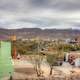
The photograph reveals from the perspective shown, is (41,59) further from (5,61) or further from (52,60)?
(5,61)

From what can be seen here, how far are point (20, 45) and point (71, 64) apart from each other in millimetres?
1274

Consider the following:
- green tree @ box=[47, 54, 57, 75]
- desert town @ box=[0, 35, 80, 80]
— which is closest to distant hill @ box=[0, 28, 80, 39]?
desert town @ box=[0, 35, 80, 80]

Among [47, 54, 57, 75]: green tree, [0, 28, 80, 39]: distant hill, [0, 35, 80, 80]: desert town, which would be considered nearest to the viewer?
[0, 35, 80, 80]: desert town

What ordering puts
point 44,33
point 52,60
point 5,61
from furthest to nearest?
point 44,33 → point 52,60 → point 5,61

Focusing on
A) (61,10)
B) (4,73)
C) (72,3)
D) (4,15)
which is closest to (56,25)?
(61,10)

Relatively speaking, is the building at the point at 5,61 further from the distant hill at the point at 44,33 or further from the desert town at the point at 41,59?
the distant hill at the point at 44,33

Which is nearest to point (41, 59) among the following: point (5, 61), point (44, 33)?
point (44, 33)

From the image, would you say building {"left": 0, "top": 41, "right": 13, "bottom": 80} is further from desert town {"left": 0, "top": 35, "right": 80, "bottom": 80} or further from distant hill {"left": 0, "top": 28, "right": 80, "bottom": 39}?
distant hill {"left": 0, "top": 28, "right": 80, "bottom": 39}

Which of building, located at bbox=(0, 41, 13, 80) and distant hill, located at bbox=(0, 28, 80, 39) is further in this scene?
distant hill, located at bbox=(0, 28, 80, 39)

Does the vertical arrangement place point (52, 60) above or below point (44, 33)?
below

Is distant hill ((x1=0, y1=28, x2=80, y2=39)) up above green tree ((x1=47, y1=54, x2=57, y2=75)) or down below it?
above

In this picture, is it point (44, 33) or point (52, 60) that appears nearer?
point (52, 60)

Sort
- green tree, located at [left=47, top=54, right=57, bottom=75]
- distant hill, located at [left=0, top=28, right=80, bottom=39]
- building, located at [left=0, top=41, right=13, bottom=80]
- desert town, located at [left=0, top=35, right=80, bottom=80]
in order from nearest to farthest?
building, located at [left=0, top=41, right=13, bottom=80], desert town, located at [left=0, top=35, right=80, bottom=80], green tree, located at [left=47, top=54, right=57, bottom=75], distant hill, located at [left=0, top=28, right=80, bottom=39]

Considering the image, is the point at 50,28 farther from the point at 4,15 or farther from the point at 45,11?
the point at 4,15
